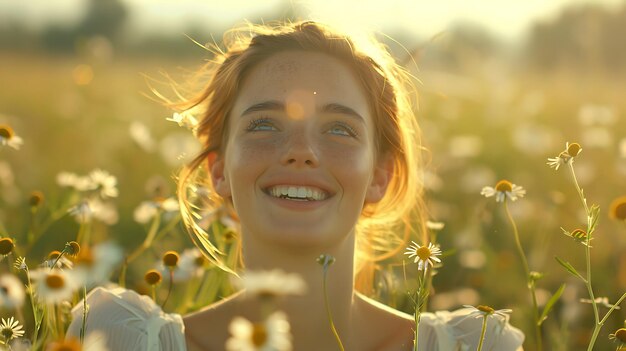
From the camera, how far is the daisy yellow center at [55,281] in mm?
1696

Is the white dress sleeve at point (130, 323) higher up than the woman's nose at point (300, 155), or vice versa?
the woman's nose at point (300, 155)

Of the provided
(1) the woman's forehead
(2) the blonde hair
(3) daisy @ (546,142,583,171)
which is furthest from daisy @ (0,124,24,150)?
(3) daisy @ (546,142,583,171)

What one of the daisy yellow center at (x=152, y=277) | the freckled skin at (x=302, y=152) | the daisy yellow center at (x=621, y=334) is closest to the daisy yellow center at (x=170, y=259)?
the daisy yellow center at (x=152, y=277)

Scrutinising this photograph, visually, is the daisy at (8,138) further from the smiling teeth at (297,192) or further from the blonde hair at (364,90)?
the smiling teeth at (297,192)

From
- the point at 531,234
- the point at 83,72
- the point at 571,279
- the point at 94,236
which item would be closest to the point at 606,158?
the point at 531,234

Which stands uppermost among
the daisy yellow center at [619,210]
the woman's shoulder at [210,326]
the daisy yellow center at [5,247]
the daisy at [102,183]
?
the daisy yellow center at [619,210]

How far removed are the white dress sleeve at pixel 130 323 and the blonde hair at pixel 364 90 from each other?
201 mm

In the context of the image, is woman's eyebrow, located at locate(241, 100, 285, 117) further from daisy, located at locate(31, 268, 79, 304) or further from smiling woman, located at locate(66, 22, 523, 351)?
daisy, located at locate(31, 268, 79, 304)

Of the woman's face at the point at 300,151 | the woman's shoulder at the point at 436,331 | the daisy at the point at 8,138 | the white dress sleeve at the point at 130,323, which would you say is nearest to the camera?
the woman's face at the point at 300,151

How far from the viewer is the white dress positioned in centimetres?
234

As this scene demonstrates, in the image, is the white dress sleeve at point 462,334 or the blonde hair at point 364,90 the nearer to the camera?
the white dress sleeve at point 462,334

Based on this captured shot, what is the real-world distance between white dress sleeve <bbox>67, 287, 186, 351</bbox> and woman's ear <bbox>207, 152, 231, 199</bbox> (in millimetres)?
355

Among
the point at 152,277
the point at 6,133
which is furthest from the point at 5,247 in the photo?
the point at 6,133

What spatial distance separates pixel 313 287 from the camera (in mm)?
2340
